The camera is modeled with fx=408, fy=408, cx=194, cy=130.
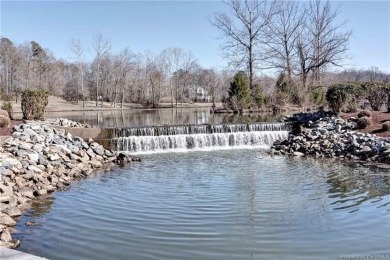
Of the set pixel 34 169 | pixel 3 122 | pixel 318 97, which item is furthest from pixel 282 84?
pixel 34 169

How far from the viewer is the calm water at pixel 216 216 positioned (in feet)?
18.6

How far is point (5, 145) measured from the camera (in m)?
11.7

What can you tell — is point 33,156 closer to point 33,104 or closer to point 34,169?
point 34,169

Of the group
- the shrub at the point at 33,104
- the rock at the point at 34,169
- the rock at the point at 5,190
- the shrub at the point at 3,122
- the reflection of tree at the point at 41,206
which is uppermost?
the shrub at the point at 33,104

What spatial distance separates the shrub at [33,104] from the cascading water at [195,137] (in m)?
3.64

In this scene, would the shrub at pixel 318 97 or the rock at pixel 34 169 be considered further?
the shrub at pixel 318 97

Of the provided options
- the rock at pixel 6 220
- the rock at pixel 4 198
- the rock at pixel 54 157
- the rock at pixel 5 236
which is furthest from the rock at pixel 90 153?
the rock at pixel 5 236

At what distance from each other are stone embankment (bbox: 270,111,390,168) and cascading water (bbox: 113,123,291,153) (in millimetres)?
883

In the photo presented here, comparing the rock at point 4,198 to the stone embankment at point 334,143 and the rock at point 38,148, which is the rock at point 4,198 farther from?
the stone embankment at point 334,143

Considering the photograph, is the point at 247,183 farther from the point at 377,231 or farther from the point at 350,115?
the point at 350,115

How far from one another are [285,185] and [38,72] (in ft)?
195

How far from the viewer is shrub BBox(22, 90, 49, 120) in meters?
16.9

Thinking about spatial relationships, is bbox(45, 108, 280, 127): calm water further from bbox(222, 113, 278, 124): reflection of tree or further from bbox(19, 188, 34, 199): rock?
bbox(19, 188, 34, 199): rock

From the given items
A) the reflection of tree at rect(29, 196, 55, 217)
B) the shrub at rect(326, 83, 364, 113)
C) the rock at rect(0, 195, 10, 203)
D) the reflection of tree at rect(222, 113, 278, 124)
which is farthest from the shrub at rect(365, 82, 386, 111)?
the rock at rect(0, 195, 10, 203)
